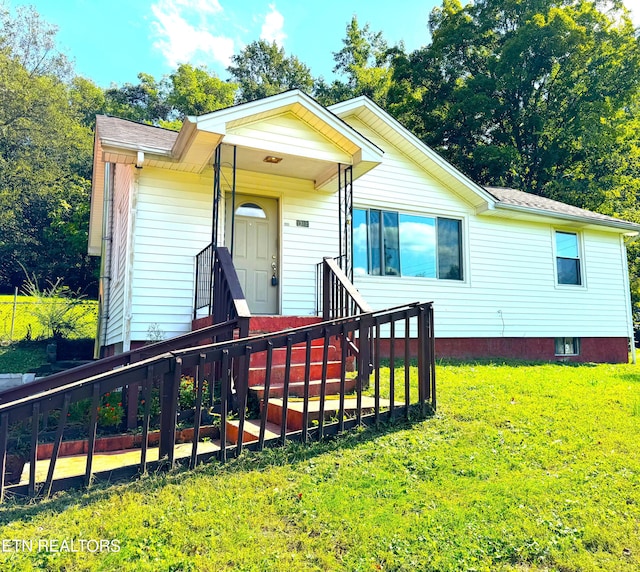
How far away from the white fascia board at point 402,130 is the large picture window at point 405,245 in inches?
31.4

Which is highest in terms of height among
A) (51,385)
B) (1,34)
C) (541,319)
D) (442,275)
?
(1,34)

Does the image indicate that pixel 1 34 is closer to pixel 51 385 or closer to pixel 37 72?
pixel 37 72

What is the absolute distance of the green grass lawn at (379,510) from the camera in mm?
2439

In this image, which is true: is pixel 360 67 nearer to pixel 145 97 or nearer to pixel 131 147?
pixel 145 97

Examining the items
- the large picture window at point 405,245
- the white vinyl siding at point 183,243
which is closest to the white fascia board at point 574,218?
the large picture window at point 405,245

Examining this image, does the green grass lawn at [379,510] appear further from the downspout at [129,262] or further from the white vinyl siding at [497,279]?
the white vinyl siding at [497,279]

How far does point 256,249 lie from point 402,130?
4005 mm

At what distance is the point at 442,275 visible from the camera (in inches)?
404

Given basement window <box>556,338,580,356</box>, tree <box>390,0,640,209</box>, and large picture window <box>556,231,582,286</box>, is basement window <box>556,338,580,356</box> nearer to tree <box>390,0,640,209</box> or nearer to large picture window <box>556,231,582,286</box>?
large picture window <box>556,231,582,286</box>

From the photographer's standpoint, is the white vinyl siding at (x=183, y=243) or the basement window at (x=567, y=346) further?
the basement window at (x=567, y=346)

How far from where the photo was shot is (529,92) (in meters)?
21.7

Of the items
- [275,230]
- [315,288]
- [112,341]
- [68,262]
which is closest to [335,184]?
[275,230]

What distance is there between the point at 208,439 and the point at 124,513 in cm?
147

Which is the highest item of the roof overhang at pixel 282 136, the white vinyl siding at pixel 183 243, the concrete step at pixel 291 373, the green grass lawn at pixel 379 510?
the roof overhang at pixel 282 136
